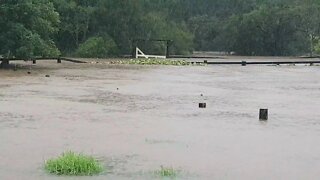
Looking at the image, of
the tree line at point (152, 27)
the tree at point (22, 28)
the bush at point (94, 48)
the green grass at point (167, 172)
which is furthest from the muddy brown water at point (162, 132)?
the bush at point (94, 48)

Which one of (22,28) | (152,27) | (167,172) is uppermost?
(152,27)

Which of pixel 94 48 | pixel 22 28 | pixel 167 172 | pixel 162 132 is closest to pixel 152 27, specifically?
pixel 94 48

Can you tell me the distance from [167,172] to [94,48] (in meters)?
41.7

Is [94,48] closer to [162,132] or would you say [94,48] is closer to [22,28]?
[22,28]

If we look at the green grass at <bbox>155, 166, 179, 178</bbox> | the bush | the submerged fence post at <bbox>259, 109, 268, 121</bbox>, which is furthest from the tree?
the green grass at <bbox>155, 166, 179, 178</bbox>

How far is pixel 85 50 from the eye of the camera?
48.6 metres

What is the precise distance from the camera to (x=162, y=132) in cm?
1089

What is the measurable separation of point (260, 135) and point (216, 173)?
3259 mm

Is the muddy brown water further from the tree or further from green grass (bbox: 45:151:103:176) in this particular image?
the tree

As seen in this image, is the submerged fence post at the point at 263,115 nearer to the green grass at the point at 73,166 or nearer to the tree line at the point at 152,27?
the green grass at the point at 73,166

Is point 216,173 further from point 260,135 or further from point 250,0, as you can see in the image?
point 250,0

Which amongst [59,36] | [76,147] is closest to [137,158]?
A: [76,147]

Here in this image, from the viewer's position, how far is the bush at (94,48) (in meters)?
48.6

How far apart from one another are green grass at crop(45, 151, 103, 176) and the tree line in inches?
876
